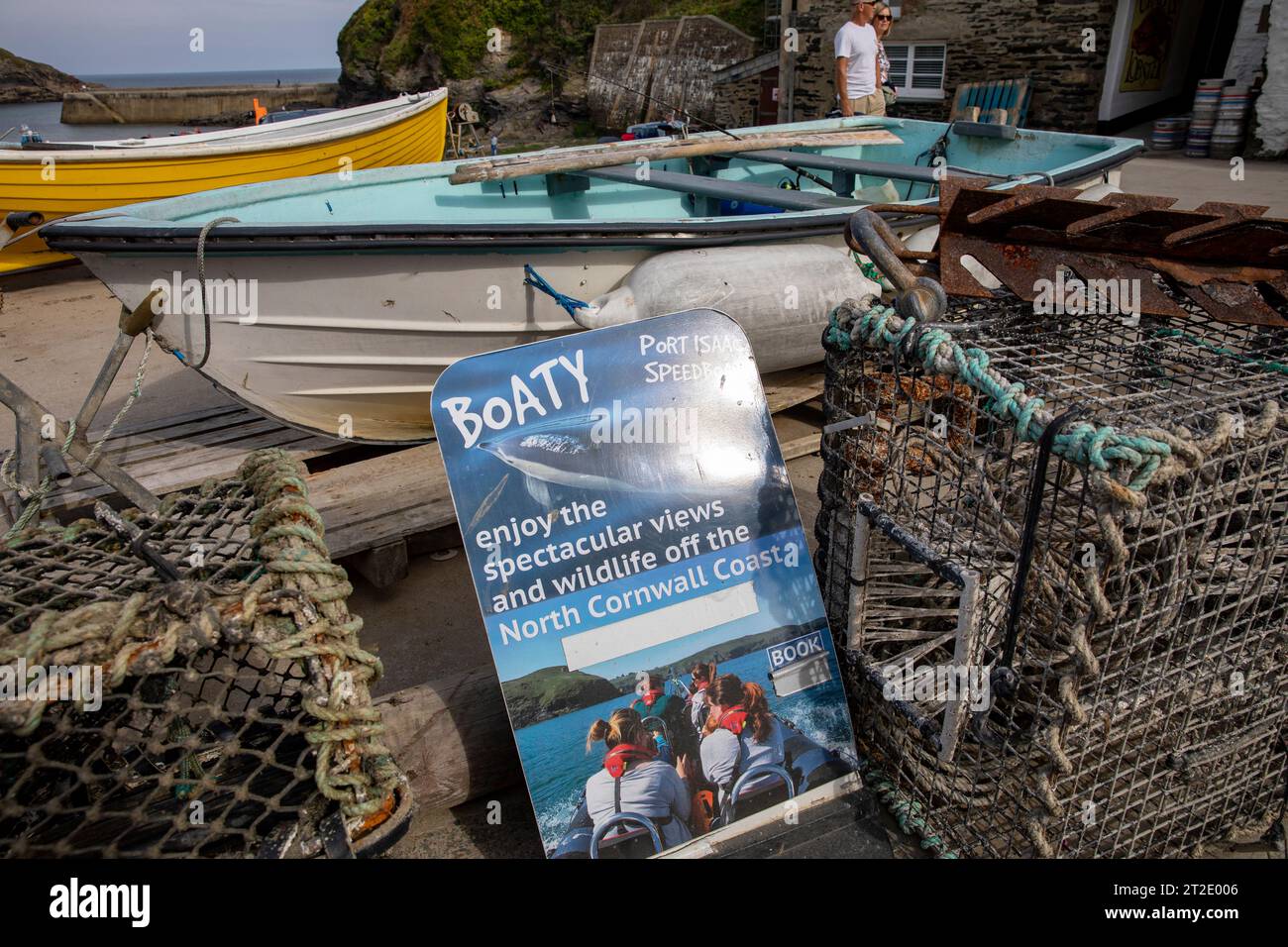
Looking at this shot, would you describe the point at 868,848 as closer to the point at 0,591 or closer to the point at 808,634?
the point at 808,634

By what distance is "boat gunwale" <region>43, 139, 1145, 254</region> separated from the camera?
3604mm

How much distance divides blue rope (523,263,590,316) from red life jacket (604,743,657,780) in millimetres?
2501

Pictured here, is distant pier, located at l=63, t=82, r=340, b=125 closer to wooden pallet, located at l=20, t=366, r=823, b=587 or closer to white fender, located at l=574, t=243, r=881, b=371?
wooden pallet, located at l=20, t=366, r=823, b=587

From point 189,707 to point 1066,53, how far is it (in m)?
14.5

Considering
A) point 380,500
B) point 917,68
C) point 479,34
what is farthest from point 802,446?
point 479,34

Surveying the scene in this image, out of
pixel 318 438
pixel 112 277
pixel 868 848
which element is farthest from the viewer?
pixel 318 438

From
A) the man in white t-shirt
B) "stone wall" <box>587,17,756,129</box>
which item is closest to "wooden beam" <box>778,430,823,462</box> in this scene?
the man in white t-shirt

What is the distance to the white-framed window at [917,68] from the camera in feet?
44.5

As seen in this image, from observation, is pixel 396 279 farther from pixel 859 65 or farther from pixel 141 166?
pixel 141 166

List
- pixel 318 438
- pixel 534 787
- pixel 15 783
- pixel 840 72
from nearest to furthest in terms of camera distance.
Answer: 1. pixel 15 783
2. pixel 534 787
3. pixel 318 438
4. pixel 840 72

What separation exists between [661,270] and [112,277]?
2.59m

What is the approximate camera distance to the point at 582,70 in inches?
928

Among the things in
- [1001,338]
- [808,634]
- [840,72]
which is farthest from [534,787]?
[840,72]

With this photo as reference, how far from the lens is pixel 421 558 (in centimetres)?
400
